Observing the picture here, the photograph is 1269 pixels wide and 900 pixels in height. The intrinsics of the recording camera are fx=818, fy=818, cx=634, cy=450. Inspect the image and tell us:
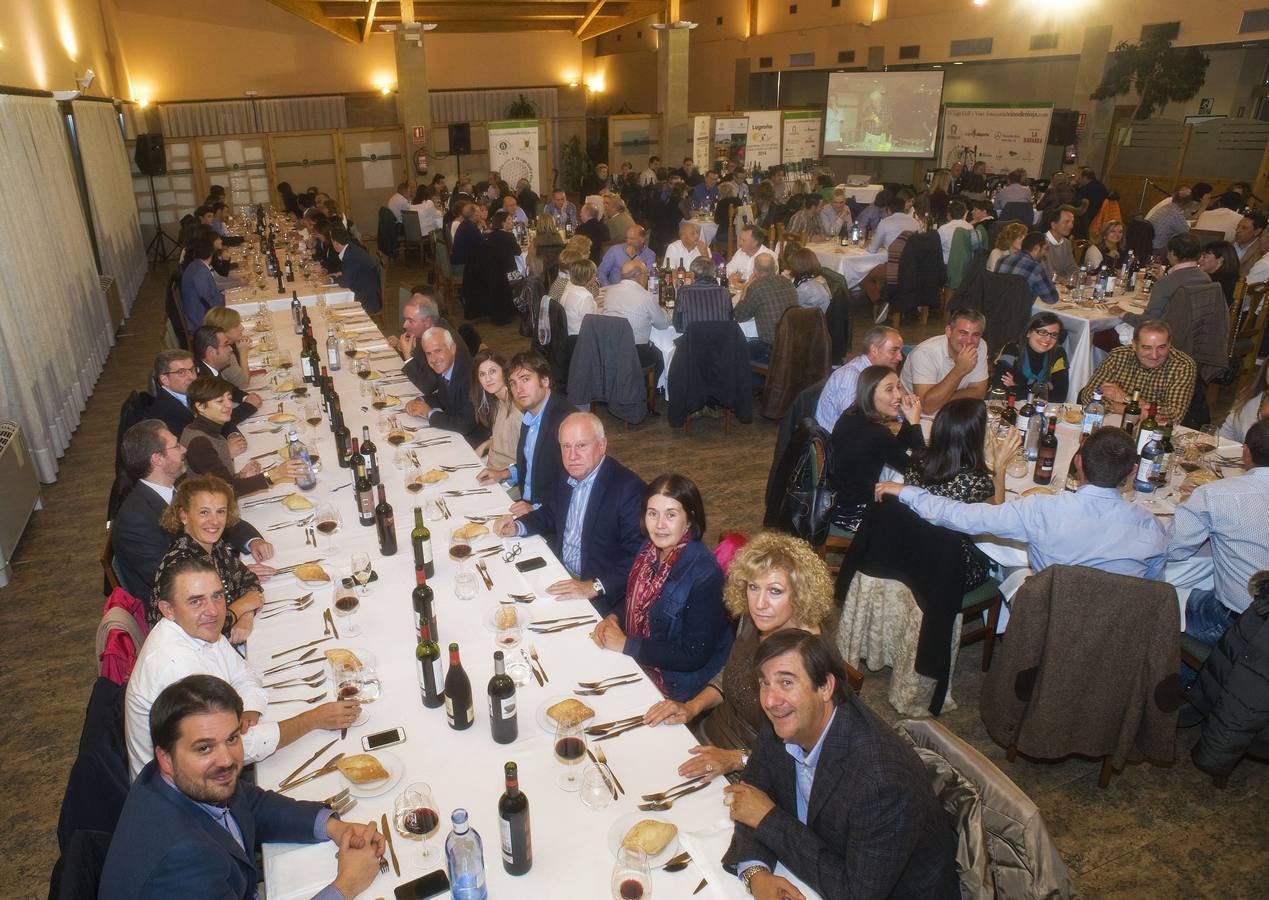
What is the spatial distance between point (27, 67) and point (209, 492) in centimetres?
724

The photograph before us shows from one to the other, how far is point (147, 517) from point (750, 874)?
2618mm

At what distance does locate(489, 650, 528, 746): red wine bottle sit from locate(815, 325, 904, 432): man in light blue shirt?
8.82 feet

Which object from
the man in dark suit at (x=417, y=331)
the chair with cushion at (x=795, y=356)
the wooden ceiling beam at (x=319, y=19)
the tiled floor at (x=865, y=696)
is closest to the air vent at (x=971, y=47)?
the chair with cushion at (x=795, y=356)

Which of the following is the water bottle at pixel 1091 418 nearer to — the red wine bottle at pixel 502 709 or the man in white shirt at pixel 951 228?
the red wine bottle at pixel 502 709

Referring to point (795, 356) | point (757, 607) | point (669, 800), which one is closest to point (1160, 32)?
point (795, 356)

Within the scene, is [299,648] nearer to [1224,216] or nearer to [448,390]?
[448,390]

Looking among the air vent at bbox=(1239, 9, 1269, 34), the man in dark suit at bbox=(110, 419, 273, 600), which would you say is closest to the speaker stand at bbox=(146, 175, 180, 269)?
the man in dark suit at bbox=(110, 419, 273, 600)

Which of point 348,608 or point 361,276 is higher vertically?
point 361,276

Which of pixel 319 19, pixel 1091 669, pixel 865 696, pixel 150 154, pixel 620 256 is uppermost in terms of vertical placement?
pixel 319 19

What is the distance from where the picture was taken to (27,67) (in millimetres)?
7613

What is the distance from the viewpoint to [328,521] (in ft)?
11.2

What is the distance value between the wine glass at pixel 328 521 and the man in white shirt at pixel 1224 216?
35.0ft

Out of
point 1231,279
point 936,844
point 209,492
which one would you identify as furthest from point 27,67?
point 1231,279

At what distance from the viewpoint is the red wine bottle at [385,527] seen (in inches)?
124
